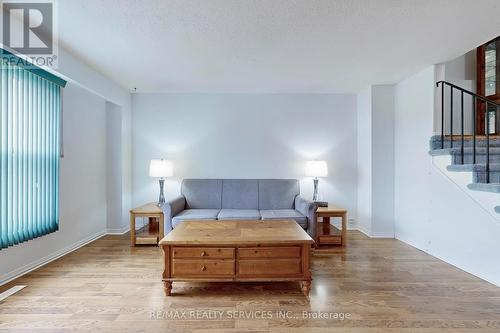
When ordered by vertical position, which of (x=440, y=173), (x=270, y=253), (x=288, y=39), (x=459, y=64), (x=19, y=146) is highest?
(x=459, y=64)

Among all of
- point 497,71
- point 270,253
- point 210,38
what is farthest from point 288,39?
point 497,71

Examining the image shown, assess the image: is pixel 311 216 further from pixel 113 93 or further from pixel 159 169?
pixel 113 93

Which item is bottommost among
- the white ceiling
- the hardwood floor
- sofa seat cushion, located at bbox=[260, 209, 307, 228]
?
the hardwood floor

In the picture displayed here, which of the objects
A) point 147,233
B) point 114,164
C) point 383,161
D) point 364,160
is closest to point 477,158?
point 383,161

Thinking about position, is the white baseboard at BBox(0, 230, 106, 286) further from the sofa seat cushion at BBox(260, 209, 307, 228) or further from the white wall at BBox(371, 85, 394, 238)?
the white wall at BBox(371, 85, 394, 238)

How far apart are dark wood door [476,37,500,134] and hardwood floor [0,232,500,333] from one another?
2162mm

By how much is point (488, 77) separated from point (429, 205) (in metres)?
2.03

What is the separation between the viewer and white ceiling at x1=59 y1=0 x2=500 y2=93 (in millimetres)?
2072

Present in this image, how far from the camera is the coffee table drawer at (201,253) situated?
2281 mm

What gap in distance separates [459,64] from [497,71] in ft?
1.45

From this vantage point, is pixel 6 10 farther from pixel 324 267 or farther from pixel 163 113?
pixel 324 267

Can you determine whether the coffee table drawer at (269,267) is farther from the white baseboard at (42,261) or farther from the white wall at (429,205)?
the white baseboard at (42,261)

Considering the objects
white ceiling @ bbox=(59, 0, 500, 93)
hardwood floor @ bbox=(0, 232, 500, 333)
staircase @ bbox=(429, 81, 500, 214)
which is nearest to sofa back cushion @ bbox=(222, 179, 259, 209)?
hardwood floor @ bbox=(0, 232, 500, 333)

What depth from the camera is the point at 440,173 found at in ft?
10.4
